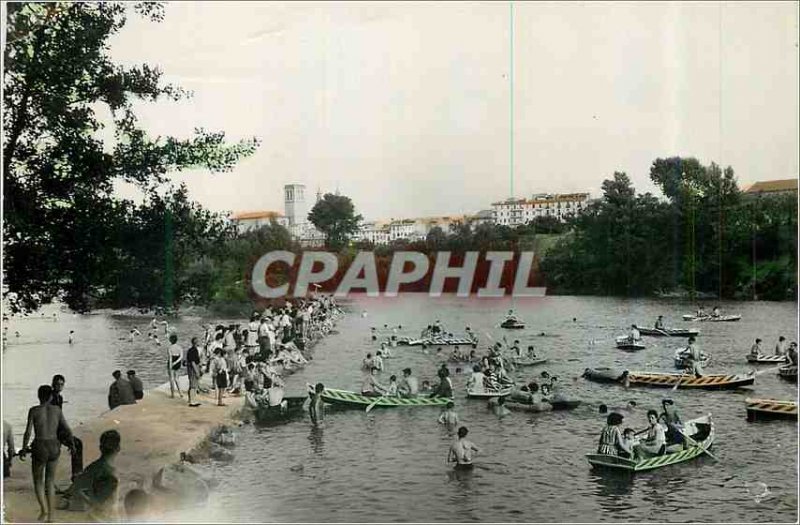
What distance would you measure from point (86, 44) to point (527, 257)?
267 cm

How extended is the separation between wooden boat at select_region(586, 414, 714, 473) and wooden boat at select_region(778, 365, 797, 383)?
0.48m

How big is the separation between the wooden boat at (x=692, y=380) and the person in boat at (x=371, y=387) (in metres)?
1.35

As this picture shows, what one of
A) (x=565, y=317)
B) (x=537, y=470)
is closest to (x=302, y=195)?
(x=565, y=317)

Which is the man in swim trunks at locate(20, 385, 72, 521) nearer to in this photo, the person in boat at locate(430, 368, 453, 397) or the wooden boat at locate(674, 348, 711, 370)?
the person in boat at locate(430, 368, 453, 397)

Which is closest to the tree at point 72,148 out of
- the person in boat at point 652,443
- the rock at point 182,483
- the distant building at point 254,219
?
Result: the distant building at point 254,219

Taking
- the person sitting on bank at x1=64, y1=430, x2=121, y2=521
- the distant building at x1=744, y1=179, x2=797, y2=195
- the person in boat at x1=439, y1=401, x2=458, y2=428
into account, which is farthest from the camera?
the distant building at x1=744, y1=179, x2=797, y2=195

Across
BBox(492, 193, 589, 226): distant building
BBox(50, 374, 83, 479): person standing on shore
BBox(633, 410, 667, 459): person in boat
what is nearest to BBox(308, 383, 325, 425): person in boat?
BBox(50, 374, 83, 479): person standing on shore

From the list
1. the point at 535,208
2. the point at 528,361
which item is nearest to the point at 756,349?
the point at 528,361

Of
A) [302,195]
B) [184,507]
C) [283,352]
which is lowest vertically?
[184,507]

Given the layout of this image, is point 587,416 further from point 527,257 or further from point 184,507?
point 184,507

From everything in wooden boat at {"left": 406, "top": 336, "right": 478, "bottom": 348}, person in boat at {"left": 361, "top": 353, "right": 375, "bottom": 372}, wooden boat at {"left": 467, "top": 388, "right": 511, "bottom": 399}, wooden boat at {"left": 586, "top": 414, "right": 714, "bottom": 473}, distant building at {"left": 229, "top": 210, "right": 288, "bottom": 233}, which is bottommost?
wooden boat at {"left": 586, "top": 414, "right": 714, "bottom": 473}

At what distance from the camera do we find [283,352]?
4.61 m

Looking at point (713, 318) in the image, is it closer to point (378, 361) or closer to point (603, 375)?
point (603, 375)

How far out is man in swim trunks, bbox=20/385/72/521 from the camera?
4.29m
